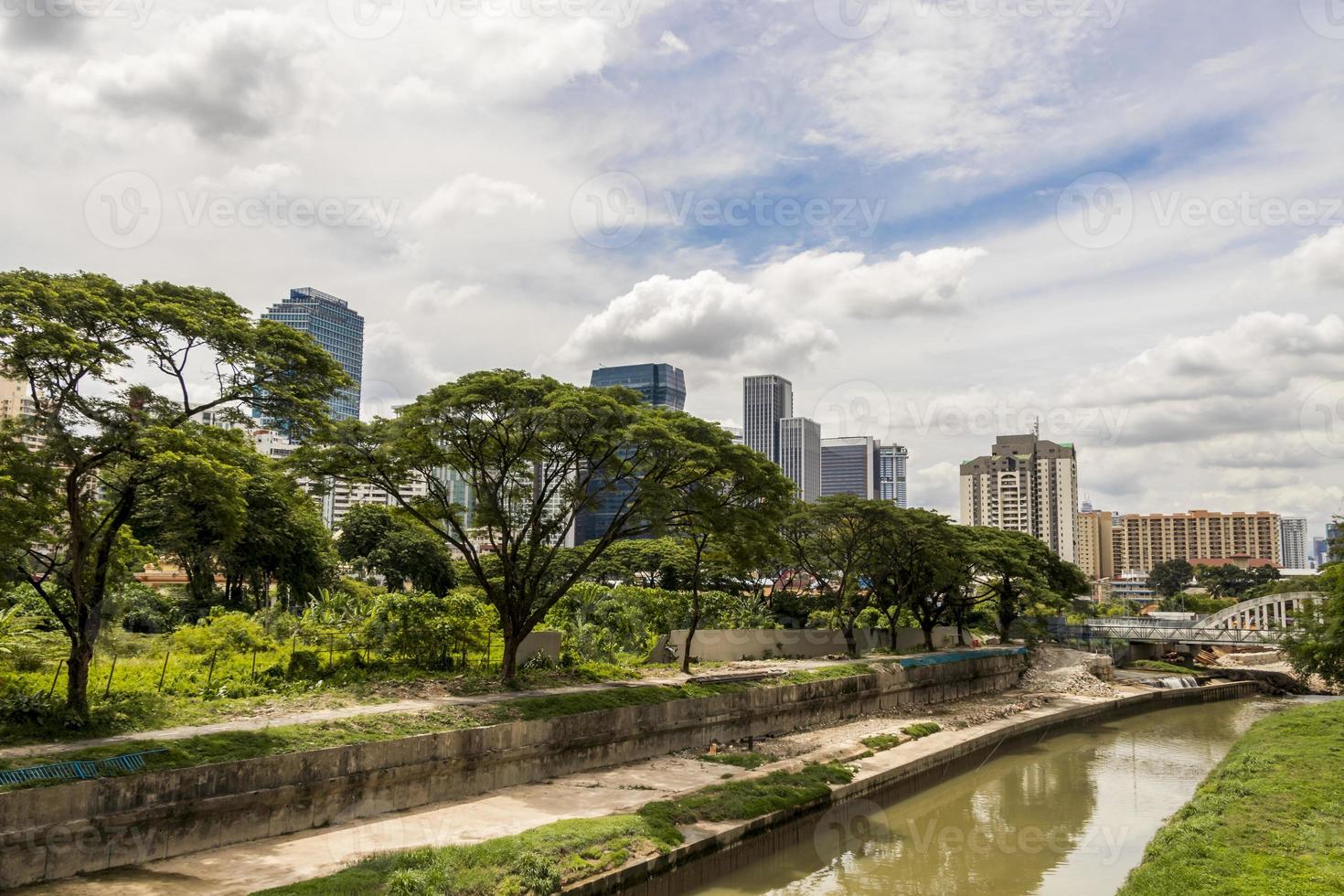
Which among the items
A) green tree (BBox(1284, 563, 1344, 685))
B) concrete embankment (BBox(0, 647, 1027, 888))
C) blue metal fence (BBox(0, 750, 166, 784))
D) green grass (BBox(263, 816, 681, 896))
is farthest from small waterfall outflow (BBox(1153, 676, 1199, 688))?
blue metal fence (BBox(0, 750, 166, 784))

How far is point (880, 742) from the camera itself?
30281 millimetres

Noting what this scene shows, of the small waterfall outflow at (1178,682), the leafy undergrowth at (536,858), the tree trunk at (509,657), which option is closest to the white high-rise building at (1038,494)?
the small waterfall outflow at (1178,682)

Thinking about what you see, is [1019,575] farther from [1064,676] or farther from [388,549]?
[388,549]

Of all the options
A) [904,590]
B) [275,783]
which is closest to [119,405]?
[275,783]

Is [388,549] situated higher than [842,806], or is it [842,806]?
[388,549]

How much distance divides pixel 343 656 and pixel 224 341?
11.1 m

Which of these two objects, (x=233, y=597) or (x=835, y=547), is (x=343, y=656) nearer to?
(x=233, y=597)

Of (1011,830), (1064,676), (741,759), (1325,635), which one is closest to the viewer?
(1011,830)

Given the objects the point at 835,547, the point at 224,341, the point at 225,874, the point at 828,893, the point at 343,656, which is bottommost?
the point at 828,893

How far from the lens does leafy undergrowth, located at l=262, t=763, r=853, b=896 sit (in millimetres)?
13273

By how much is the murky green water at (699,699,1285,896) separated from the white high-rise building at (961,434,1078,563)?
416ft

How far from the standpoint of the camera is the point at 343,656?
84.3ft

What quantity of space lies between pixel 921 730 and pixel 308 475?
77.6 feet

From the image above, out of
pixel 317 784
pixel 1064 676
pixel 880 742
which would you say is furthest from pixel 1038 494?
pixel 317 784
